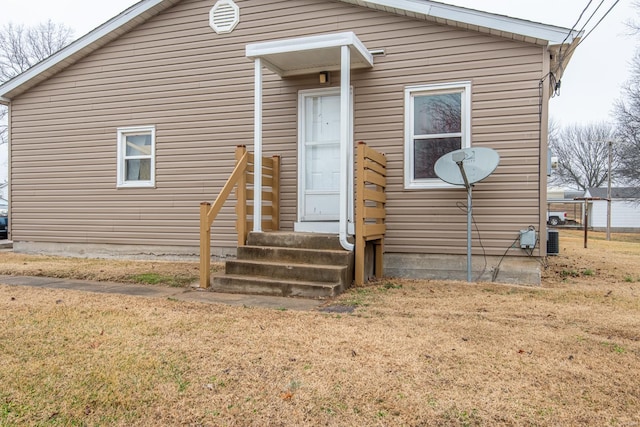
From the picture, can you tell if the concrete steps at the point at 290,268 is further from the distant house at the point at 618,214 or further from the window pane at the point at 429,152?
the distant house at the point at 618,214

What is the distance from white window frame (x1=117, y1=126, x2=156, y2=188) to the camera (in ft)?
27.3

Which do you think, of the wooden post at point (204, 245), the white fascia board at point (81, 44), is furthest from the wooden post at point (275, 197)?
the white fascia board at point (81, 44)

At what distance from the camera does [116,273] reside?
6.70m

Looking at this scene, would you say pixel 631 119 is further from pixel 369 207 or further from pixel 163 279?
pixel 163 279

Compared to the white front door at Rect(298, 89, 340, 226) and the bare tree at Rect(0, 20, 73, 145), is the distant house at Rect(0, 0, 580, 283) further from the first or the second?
the bare tree at Rect(0, 20, 73, 145)

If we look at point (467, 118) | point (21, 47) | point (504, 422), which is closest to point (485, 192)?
point (467, 118)

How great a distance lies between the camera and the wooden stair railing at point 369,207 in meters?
5.68

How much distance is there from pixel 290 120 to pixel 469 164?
116 inches

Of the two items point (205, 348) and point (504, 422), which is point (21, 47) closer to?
point (205, 348)

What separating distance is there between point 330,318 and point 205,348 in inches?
50.1

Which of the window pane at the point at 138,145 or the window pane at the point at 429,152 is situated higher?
the window pane at the point at 138,145

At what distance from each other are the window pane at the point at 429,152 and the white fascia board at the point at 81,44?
5.21m

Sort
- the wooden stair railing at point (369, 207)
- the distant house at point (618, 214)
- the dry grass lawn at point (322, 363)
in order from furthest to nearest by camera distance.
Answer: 1. the distant house at point (618, 214)
2. the wooden stair railing at point (369, 207)
3. the dry grass lawn at point (322, 363)

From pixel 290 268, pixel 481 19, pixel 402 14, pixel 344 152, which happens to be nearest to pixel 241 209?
pixel 290 268
